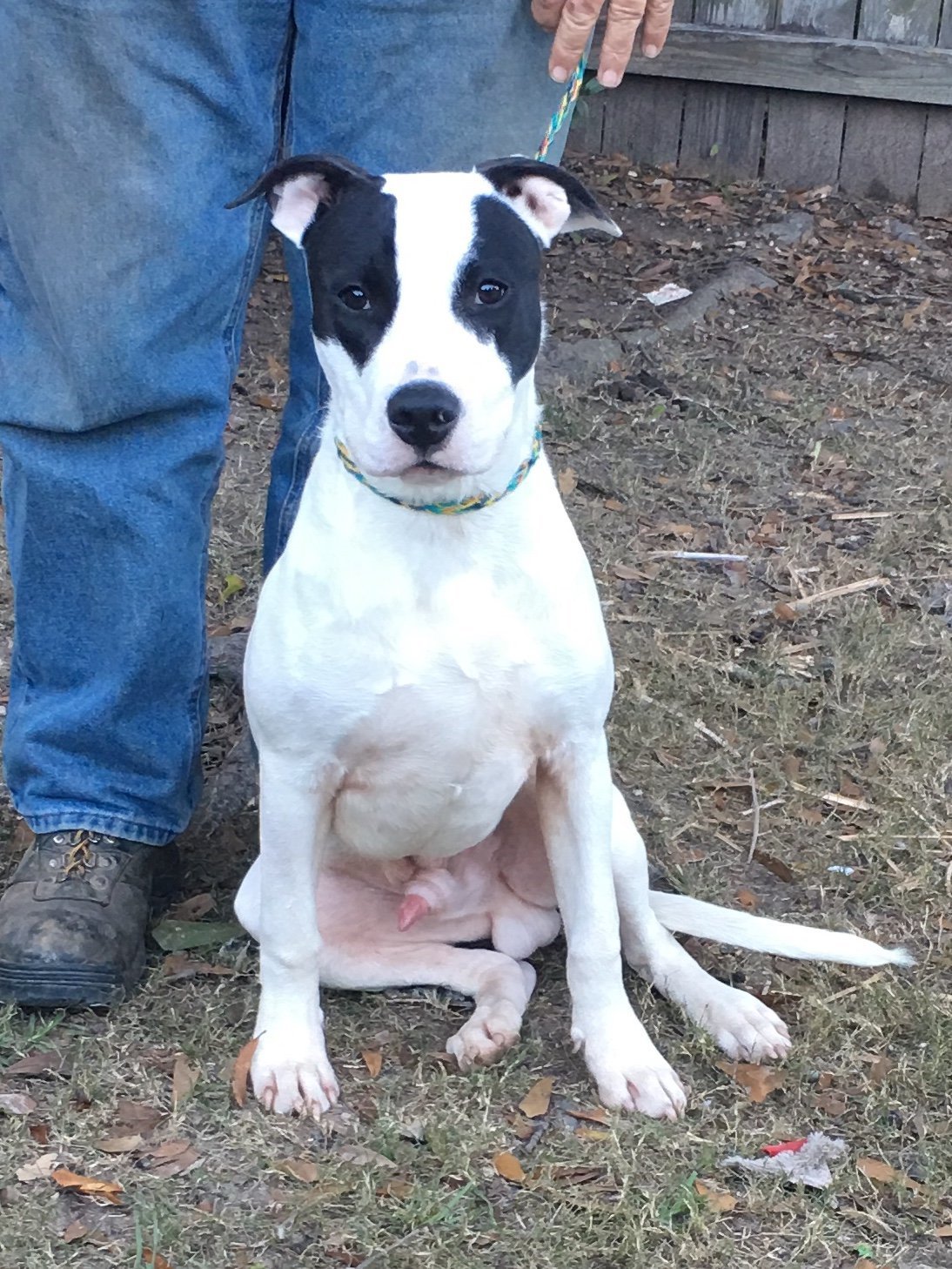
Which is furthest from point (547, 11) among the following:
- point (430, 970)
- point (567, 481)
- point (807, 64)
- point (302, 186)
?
point (807, 64)

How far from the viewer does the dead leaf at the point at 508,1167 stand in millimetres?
2402

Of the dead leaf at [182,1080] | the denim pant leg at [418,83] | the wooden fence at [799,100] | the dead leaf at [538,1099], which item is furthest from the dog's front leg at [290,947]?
the wooden fence at [799,100]

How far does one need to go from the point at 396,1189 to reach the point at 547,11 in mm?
1893

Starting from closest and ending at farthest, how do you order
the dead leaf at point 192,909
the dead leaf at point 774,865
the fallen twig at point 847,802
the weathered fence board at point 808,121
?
the dead leaf at point 192,909, the dead leaf at point 774,865, the fallen twig at point 847,802, the weathered fence board at point 808,121

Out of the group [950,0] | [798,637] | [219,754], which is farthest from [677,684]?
[950,0]

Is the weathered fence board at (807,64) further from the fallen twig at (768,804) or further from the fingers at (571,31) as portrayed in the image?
the fingers at (571,31)

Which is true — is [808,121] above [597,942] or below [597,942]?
above

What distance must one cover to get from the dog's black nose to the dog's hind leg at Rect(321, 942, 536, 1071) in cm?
104

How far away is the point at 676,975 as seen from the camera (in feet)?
9.14

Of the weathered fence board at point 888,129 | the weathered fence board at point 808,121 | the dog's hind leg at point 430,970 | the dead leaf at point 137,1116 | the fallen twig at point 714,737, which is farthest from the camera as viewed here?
the weathered fence board at point 808,121

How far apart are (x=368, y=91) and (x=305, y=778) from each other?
3.81 ft

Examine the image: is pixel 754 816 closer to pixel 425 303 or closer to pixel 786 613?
pixel 786 613

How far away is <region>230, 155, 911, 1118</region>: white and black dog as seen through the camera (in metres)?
2.27

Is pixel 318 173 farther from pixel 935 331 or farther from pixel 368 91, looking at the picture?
pixel 935 331
